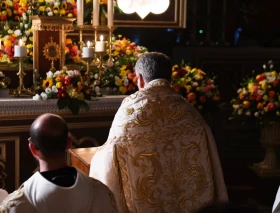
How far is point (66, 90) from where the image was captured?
5.27 metres

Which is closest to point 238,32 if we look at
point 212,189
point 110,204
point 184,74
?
point 184,74

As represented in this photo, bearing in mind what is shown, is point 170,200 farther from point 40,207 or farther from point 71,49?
point 71,49

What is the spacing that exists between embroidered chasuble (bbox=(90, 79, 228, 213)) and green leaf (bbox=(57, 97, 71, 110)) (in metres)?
1.65

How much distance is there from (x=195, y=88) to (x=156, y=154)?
2114mm

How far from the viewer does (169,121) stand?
3627 mm

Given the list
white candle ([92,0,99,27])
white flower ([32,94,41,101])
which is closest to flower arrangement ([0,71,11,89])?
white flower ([32,94,41,101])

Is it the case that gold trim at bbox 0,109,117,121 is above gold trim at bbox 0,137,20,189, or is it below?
above

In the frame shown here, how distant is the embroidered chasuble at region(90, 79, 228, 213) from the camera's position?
3.54 metres

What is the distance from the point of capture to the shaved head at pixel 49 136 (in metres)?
2.50

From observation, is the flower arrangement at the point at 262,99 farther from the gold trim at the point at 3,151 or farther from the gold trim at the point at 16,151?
the gold trim at the point at 3,151

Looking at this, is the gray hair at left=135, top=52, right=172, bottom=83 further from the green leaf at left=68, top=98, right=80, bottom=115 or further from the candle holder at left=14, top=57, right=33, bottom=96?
the candle holder at left=14, top=57, right=33, bottom=96

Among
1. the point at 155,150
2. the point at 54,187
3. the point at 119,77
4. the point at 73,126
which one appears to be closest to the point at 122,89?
the point at 119,77

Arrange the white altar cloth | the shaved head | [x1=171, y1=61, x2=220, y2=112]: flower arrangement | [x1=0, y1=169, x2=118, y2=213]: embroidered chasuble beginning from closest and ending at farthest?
[x1=0, y1=169, x2=118, y2=213]: embroidered chasuble, the shaved head, the white altar cloth, [x1=171, y1=61, x2=220, y2=112]: flower arrangement

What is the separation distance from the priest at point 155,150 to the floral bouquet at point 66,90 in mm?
1684
